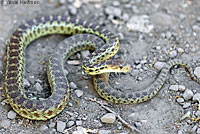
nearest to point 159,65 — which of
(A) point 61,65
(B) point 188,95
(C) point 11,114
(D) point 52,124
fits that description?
(B) point 188,95

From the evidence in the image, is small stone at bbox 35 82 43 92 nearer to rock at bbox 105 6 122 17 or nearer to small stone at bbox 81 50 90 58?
small stone at bbox 81 50 90 58

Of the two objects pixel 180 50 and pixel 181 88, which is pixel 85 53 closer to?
pixel 180 50

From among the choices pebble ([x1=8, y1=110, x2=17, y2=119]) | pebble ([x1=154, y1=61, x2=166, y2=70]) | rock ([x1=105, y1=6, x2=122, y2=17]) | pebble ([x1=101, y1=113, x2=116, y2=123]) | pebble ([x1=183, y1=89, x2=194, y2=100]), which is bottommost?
pebble ([x1=101, y1=113, x2=116, y2=123])

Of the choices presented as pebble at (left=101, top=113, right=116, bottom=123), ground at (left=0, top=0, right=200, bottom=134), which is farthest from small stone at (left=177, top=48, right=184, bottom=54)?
pebble at (left=101, top=113, right=116, bottom=123)

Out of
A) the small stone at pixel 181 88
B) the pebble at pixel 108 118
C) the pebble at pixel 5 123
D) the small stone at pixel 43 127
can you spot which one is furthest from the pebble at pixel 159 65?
the pebble at pixel 5 123

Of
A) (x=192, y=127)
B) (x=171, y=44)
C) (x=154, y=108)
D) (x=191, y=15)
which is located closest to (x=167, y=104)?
(x=154, y=108)

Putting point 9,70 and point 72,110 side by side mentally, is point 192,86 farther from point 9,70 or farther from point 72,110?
point 9,70

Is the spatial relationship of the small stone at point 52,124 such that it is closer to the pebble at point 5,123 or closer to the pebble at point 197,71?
the pebble at point 5,123
